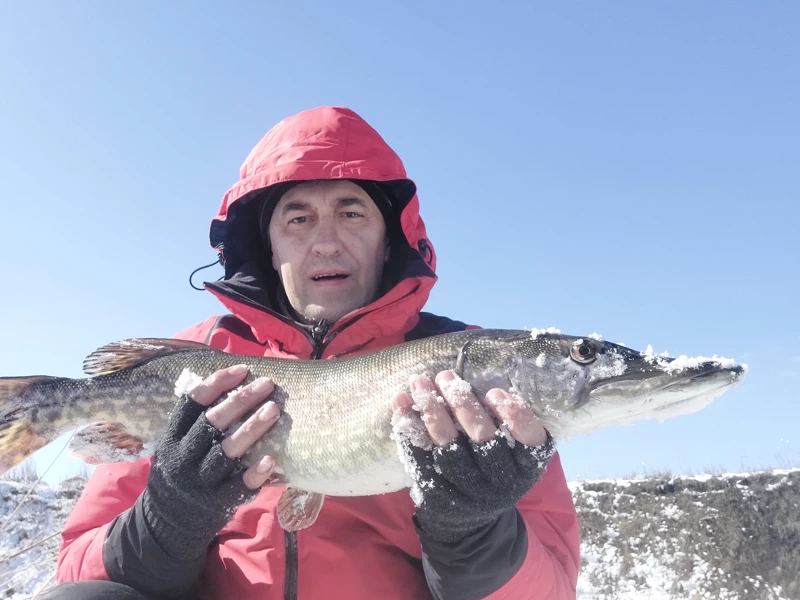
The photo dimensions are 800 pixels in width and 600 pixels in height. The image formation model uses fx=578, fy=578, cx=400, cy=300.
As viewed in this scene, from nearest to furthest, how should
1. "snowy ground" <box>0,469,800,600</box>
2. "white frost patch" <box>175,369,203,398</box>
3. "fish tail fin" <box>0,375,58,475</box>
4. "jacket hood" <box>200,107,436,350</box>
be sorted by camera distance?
"white frost patch" <box>175,369,203,398</box>, "fish tail fin" <box>0,375,58,475</box>, "jacket hood" <box>200,107,436,350</box>, "snowy ground" <box>0,469,800,600</box>

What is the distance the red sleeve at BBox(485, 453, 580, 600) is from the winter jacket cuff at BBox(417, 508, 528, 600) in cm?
6

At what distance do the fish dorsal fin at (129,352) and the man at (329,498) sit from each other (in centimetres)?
38

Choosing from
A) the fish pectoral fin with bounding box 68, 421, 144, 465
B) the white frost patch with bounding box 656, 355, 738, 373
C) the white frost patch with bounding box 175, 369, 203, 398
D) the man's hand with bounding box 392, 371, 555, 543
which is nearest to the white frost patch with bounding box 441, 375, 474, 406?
the man's hand with bounding box 392, 371, 555, 543

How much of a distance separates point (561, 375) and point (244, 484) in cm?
136

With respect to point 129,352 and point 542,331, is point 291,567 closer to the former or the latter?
point 129,352

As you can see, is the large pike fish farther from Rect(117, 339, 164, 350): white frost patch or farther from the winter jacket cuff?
the winter jacket cuff

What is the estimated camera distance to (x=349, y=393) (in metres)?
2.46

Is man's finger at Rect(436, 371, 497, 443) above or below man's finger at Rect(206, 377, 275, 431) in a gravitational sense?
below

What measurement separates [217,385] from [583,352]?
1.54m

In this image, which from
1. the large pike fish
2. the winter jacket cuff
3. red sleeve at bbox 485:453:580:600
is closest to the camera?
the large pike fish

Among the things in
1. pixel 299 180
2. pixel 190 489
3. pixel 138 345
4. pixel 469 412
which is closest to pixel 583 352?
pixel 469 412

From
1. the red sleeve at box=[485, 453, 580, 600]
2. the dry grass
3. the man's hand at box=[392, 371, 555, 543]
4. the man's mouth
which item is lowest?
the dry grass

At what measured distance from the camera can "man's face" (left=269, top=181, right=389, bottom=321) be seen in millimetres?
3244

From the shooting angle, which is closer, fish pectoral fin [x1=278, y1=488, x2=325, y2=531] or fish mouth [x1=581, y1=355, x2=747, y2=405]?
fish mouth [x1=581, y1=355, x2=747, y2=405]
